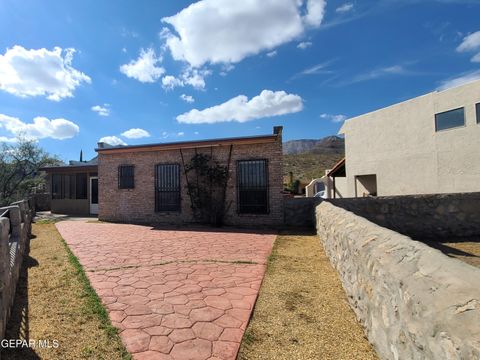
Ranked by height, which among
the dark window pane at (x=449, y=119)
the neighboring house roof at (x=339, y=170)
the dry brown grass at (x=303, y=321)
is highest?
the dark window pane at (x=449, y=119)

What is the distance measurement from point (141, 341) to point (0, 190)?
67.7ft

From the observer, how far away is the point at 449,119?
38.1 ft

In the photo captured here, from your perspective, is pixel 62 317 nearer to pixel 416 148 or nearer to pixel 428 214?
pixel 428 214

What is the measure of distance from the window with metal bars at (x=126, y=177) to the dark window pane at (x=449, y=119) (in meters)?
13.3

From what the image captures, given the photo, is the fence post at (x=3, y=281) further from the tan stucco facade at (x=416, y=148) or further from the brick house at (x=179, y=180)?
the tan stucco facade at (x=416, y=148)

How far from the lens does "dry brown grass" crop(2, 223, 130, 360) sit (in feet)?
8.29

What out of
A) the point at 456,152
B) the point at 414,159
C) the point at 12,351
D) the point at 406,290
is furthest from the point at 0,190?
the point at 456,152

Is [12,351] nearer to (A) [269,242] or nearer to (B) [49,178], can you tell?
(A) [269,242]

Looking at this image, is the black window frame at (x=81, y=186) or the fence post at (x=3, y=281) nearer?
the fence post at (x=3, y=281)

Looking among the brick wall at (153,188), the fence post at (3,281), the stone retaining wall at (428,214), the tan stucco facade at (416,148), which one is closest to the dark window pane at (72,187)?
the brick wall at (153,188)

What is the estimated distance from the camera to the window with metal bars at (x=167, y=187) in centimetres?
1128

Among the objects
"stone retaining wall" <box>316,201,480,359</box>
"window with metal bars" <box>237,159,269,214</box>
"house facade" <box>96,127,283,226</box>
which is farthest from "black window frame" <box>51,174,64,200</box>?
"stone retaining wall" <box>316,201,480,359</box>

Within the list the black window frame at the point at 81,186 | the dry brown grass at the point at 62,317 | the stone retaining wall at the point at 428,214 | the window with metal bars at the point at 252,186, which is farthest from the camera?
the black window frame at the point at 81,186

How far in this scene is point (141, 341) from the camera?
2.69 m
